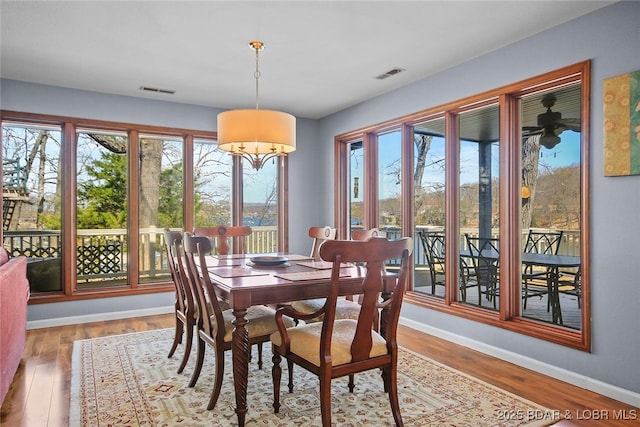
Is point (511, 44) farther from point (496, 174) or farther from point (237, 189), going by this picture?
point (237, 189)

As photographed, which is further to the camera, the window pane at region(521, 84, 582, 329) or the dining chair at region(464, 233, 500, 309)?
the dining chair at region(464, 233, 500, 309)

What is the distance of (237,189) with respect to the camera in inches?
224

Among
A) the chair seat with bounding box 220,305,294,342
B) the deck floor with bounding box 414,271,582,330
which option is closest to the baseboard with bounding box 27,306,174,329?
the chair seat with bounding box 220,305,294,342

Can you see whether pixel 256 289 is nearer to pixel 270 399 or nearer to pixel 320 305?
pixel 270 399

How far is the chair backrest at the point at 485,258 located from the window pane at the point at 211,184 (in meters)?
3.26

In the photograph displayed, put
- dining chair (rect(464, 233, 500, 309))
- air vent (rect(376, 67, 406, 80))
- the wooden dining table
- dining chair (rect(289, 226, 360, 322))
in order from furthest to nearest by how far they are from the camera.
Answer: air vent (rect(376, 67, 406, 80)) → dining chair (rect(464, 233, 500, 309)) → dining chair (rect(289, 226, 360, 322)) → the wooden dining table

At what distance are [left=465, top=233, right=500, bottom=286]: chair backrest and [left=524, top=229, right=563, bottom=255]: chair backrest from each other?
280 mm

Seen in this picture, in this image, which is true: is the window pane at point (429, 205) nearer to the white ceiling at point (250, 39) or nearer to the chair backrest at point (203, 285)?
the white ceiling at point (250, 39)

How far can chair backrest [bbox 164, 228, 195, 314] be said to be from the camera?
2.77m

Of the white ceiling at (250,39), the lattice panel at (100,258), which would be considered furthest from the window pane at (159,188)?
the white ceiling at (250,39)

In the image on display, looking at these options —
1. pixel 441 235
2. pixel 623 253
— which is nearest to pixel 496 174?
pixel 441 235

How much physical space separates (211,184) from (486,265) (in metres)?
3.64

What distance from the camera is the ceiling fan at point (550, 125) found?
3258 millimetres

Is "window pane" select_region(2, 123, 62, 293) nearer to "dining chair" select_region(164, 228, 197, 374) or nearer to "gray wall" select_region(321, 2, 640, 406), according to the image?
"dining chair" select_region(164, 228, 197, 374)
